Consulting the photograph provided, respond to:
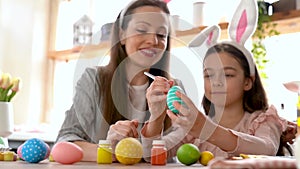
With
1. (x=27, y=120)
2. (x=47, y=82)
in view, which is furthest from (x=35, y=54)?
(x=27, y=120)

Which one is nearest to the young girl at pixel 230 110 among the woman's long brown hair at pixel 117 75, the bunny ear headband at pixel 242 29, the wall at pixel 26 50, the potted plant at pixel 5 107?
the bunny ear headband at pixel 242 29

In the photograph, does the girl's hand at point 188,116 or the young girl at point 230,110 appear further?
the young girl at point 230,110

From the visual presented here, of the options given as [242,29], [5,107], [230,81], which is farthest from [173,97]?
[5,107]

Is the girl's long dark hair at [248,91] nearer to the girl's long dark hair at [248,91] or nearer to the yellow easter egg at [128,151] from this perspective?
the girl's long dark hair at [248,91]

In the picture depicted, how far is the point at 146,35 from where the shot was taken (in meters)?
1.05

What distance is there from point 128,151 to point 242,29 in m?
0.78

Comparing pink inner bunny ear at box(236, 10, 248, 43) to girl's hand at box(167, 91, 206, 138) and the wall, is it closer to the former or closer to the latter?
girl's hand at box(167, 91, 206, 138)

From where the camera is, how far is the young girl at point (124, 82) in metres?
1.02

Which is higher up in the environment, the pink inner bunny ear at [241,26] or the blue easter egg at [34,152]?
the pink inner bunny ear at [241,26]

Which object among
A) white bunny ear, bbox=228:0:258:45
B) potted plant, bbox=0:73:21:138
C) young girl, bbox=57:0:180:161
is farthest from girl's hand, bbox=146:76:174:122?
potted plant, bbox=0:73:21:138

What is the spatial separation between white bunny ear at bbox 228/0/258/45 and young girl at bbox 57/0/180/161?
0.46 metres

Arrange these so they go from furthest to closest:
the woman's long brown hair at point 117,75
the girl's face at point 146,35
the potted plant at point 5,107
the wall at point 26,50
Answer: the wall at point 26,50 → the potted plant at point 5,107 → the woman's long brown hair at point 117,75 → the girl's face at point 146,35

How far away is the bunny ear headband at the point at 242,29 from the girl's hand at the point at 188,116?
0.49 meters

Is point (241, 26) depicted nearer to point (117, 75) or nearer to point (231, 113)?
point (231, 113)
